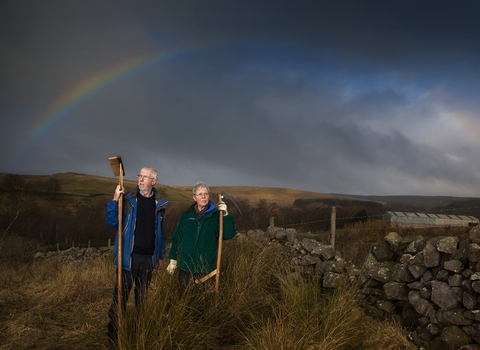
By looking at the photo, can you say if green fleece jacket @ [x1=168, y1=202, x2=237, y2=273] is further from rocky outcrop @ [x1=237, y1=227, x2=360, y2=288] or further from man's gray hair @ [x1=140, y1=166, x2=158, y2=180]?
rocky outcrop @ [x1=237, y1=227, x2=360, y2=288]

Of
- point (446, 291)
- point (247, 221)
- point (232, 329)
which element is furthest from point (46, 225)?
point (446, 291)

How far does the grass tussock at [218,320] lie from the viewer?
2947 mm

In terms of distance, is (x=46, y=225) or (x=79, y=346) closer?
(x=79, y=346)

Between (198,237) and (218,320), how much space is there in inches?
41.2

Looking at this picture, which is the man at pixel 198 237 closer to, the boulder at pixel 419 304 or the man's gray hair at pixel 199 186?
the man's gray hair at pixel 199 186

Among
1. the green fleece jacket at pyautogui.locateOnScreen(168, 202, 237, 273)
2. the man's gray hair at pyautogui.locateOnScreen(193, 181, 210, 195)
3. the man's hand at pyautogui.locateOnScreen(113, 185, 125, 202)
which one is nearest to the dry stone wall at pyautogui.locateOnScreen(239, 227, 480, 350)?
the green fleece jacket at pyautogui.locateOnScreen(168, 202, 237, 273)

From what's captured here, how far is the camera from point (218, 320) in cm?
359

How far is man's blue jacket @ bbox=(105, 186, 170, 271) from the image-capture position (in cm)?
352

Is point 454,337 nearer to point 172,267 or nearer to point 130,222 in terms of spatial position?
point 172,267

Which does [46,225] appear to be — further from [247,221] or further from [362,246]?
[362,246]

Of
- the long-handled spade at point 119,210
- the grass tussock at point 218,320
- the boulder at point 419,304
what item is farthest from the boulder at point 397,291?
the long-handled spade at point 119,210

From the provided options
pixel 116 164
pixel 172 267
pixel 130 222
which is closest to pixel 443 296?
pixel 172 267

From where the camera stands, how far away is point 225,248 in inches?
240

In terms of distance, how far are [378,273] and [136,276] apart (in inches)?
147
